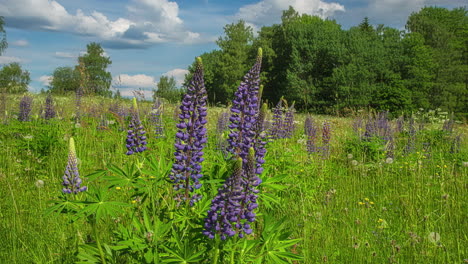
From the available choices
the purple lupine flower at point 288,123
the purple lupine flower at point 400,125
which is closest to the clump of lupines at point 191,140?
the purple lupine flower at point 288,123

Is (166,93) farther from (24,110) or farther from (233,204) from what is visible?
(233,204)

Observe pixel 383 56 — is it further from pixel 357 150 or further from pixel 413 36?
pixel 357 150

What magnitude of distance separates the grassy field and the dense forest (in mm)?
33436

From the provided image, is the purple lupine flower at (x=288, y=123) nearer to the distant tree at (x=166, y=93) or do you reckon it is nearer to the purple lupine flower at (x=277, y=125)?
the purple lupine flower at (x=277, y=125)

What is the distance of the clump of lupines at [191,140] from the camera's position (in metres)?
2.70

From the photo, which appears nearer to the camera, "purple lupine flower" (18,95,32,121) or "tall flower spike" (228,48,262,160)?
"tall flower spike" (228,48,262,160)

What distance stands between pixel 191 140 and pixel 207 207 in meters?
0.51

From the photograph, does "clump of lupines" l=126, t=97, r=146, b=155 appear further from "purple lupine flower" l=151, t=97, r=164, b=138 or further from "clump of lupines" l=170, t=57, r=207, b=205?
"purple lupine flower" l=151, t=97, r=164, b=138

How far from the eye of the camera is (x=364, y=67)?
43.1 m

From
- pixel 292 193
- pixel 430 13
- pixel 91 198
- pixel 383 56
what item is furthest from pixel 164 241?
pixel 430 13

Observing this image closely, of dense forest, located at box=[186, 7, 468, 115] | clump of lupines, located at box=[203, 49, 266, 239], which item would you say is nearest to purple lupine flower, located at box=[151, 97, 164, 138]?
clump of lupines, located at box=[203, 49, 266, 239]

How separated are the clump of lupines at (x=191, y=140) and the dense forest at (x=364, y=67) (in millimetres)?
37384

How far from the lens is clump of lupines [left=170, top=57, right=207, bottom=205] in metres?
2.70

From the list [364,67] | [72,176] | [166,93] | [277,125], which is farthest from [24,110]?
[364,67]
